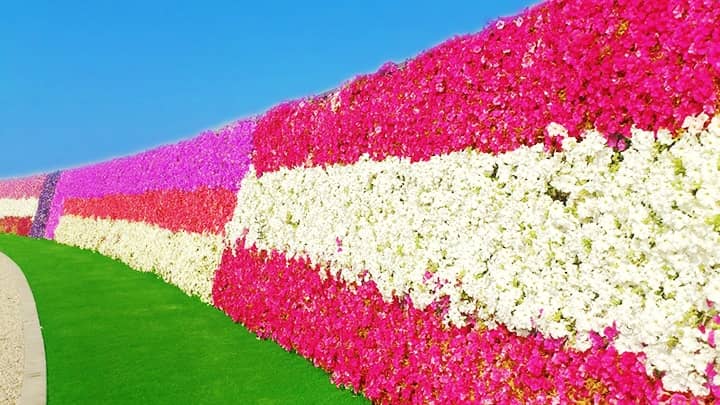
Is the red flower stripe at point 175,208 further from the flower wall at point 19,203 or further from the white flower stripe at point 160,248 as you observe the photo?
the flower wall at point 19,203

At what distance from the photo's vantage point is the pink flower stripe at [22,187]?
41219 millimetres

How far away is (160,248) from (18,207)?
2932 cm

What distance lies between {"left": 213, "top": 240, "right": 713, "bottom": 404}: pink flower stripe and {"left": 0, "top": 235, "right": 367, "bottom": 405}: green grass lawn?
38 centimetres

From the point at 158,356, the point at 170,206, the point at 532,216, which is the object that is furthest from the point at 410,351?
the point at 170,206

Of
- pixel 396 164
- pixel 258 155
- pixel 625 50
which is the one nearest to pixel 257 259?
pixel 258 155

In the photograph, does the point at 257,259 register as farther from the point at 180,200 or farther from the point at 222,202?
the point at 180,200

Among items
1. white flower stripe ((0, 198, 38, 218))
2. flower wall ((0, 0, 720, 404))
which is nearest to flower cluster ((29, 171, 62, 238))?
white flower stripe ((0, 198, 38, 218))

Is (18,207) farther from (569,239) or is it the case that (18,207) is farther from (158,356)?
(569,239)

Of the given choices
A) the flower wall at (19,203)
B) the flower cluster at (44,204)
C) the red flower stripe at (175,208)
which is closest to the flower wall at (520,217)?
the red flower stripe at (175,208)

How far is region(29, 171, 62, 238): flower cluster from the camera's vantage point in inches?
1528

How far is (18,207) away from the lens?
145ft

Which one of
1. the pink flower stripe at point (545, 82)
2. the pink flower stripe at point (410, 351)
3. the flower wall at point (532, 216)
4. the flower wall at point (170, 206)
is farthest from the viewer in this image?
the flower wall at point (170, 206)

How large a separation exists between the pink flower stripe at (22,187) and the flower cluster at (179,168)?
25.3 ft

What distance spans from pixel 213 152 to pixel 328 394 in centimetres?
962
